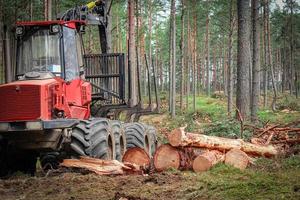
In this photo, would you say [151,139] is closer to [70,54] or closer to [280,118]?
[70,54]

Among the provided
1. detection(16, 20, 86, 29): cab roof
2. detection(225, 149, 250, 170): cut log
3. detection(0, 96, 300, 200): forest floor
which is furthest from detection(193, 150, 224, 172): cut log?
detection(16, 20, 86, 29): cab roof

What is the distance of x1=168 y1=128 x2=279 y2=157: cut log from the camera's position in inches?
370

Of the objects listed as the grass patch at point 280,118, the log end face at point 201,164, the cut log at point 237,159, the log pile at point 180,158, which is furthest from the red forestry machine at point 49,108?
the grass patch at point 280,118

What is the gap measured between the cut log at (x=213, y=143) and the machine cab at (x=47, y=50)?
8.62 feet

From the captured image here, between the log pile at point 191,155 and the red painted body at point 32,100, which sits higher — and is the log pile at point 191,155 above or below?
below

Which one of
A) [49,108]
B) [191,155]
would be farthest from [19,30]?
[191,155]

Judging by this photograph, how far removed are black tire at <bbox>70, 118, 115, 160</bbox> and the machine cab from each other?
119 cm

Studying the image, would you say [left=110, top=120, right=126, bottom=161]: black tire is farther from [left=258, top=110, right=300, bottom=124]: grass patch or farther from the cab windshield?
[left=258, top=110, right=300, bottom=124]: grass patch

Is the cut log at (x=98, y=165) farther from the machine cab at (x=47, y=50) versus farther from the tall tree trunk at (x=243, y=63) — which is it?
the tall tree trunk at (x=243, y=63)

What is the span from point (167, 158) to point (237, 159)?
142 cm

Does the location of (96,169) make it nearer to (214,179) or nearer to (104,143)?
(104,143)

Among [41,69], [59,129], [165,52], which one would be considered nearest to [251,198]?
[59,129]

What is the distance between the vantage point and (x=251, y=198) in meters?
6.36

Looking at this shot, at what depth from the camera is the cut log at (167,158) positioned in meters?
9.47
